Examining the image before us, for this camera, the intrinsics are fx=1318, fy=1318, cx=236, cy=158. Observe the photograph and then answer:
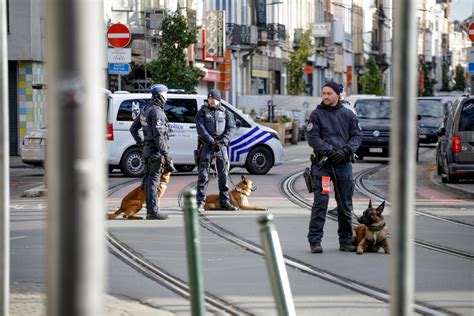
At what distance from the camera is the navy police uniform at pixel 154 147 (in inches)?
687

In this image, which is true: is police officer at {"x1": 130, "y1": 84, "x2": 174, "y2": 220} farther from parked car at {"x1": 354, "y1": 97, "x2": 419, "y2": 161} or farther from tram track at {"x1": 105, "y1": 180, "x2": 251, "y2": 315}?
parked car at {"x1": 354, "y1": 97, "x2": 419, "y2": 161}

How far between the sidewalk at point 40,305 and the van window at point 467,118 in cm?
1592

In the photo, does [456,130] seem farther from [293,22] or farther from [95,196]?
[293,22]

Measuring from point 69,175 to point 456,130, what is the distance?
22.2 m

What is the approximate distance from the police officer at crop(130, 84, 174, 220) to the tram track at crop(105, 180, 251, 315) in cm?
173

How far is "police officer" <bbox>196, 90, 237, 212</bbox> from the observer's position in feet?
61.7

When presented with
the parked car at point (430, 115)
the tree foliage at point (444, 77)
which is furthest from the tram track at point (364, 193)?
the tree foliage at point (444, 77)

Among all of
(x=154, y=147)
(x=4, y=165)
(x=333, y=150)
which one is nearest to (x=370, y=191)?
(x=154, y=147)

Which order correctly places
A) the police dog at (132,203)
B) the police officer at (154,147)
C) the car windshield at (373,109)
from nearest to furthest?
the police officer at (154,147) → the police dog at (132,203) → the car windshield at (373,109)

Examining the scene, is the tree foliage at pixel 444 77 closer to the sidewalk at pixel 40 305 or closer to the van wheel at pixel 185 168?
the van wheel at pixel 185 168

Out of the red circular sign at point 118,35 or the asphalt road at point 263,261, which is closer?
the asphalt road at point 263,261

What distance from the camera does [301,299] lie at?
398 inches

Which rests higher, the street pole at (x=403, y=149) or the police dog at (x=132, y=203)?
the street pole at (x=403, y=149)

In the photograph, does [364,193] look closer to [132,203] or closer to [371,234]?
[132,203]
